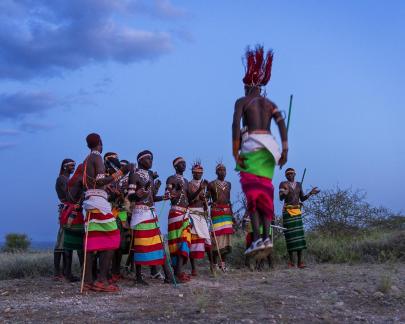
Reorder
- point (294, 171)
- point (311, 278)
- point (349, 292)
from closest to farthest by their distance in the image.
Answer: point (349, 292)
point (311, 278)
point (294, 171)

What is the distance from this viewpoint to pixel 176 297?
8.35 metres

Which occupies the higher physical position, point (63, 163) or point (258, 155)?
point (63, 163)

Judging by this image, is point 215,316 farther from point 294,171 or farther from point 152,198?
point 294,171

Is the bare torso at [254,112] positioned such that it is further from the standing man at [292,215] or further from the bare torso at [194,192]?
the standing man at [292,215]

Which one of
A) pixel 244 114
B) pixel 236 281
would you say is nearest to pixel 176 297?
pixel 236 281

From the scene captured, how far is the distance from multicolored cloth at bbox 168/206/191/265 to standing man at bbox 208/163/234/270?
5.01 ft

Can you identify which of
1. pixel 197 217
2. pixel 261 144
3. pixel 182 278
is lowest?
pixel 182 278

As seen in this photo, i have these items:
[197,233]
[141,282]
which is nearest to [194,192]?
[197,233]

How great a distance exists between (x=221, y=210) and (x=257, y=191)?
6291 mm

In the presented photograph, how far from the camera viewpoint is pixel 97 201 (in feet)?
29.5

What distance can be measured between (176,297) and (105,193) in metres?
1.93

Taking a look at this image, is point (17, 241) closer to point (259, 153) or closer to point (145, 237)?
point (145, 237)

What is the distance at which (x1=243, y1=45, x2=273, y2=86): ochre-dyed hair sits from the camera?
6.47 m

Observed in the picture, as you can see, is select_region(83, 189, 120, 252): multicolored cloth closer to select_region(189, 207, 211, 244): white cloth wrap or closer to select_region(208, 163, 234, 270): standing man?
select_region(189, 207, 211, 244): white cloth wrap
